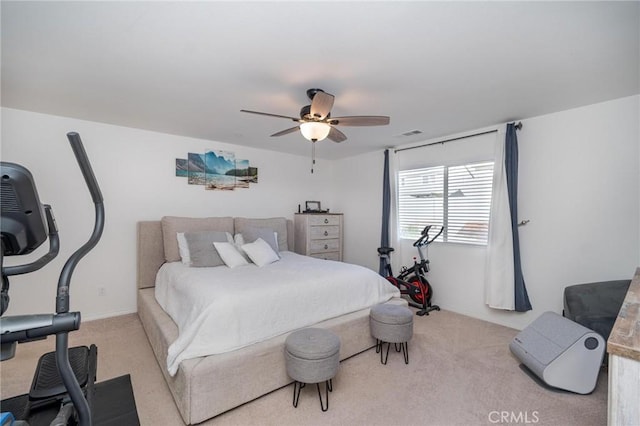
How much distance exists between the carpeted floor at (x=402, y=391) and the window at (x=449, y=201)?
56.2 inches

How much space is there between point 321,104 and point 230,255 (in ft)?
6.54

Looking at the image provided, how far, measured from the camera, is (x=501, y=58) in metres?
1.99

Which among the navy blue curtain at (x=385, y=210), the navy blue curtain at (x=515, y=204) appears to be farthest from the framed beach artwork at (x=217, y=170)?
the navy blue curtain at (x=515, y=204)

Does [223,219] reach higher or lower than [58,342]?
higher

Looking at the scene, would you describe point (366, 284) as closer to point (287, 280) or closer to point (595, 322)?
point (287, 280)

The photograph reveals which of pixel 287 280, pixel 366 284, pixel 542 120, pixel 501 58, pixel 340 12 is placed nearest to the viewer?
pixel 340 12

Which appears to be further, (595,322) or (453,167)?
(453,167)

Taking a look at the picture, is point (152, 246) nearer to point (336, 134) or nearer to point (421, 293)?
point (336, 134)

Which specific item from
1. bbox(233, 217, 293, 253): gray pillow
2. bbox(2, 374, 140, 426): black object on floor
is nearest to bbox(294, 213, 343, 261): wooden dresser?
bbox(233, 217, 293, 253): gray pillow

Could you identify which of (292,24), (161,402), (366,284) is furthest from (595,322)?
(161,402)

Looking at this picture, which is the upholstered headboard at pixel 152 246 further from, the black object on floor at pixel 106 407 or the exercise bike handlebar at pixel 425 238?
the exercise bike handlebar at pixel 425 238

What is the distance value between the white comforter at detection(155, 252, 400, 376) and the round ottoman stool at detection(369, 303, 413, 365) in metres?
0.26

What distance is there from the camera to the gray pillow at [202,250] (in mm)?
3225

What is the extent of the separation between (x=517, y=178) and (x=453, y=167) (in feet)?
2.69
